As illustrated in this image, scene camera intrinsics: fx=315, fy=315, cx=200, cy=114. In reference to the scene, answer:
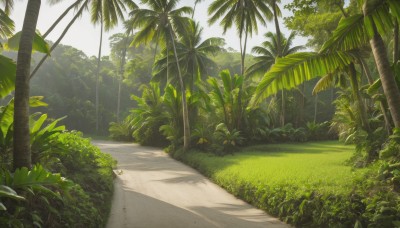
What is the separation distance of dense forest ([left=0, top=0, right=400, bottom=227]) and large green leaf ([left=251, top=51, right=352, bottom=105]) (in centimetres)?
2

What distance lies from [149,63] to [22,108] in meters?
35.8

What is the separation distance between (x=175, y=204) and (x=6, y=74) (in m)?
4.55

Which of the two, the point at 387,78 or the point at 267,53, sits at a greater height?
the point at 267,53

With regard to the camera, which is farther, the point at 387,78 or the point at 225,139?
the point at 225,139

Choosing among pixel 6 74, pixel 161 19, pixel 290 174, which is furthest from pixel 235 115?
pixel 6 74

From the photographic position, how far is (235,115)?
17.5m

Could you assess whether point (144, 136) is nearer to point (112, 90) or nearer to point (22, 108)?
point (22, 108)

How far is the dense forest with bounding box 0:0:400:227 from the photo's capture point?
450 centimetres

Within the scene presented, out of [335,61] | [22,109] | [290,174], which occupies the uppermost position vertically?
[335,61]

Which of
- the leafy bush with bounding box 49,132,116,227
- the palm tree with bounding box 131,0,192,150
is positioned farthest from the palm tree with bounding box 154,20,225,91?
the leafy bush with bounding box 49,132,116,227

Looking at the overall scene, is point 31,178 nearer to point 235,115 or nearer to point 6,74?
point 6,74

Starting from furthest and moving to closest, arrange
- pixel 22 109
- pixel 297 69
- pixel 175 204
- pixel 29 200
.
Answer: pixel 175 204 → pixel 297 69 → pixel 22 109 → pixel 29 200

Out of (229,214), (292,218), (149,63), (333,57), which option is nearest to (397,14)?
(333,57)

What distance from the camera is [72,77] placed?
41375mm
